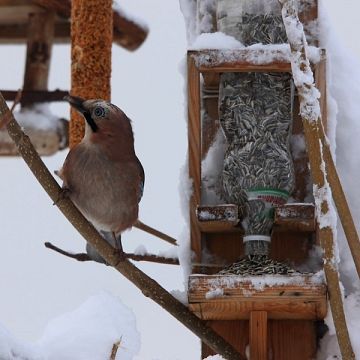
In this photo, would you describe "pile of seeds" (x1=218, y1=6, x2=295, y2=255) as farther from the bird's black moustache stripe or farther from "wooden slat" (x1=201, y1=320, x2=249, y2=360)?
the bird's black moustache stripe

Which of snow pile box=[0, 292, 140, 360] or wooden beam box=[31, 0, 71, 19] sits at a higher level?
wooden beam box=[31, 0, 71, 19]

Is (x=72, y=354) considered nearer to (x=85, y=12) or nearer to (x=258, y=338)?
(x=258, y=338)

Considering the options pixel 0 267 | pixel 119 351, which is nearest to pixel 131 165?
pixel 119 351

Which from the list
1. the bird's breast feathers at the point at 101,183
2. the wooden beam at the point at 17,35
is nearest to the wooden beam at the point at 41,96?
the wooden beam at the point at 17,35

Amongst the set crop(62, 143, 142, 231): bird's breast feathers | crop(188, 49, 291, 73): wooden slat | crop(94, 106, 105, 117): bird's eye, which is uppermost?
crop(188, 49, 291, 73): wooden slat

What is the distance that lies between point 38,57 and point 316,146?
324 cm

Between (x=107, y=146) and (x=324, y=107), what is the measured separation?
1.91 feet

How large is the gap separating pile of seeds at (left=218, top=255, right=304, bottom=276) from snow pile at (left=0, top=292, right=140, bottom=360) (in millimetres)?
277

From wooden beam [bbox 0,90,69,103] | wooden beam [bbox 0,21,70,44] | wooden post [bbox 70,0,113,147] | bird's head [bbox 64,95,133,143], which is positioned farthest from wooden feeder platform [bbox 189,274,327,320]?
wooden beam [bbox 0,21,70,44]

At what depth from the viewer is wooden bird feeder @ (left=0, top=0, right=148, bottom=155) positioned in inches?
210

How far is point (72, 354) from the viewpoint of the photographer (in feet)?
9.68

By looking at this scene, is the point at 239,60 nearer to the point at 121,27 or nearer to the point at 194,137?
the point at 194,137

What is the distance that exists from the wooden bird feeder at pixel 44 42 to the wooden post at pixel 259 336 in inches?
91.4

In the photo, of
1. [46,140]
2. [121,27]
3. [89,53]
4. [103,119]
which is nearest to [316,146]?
[103,119]
